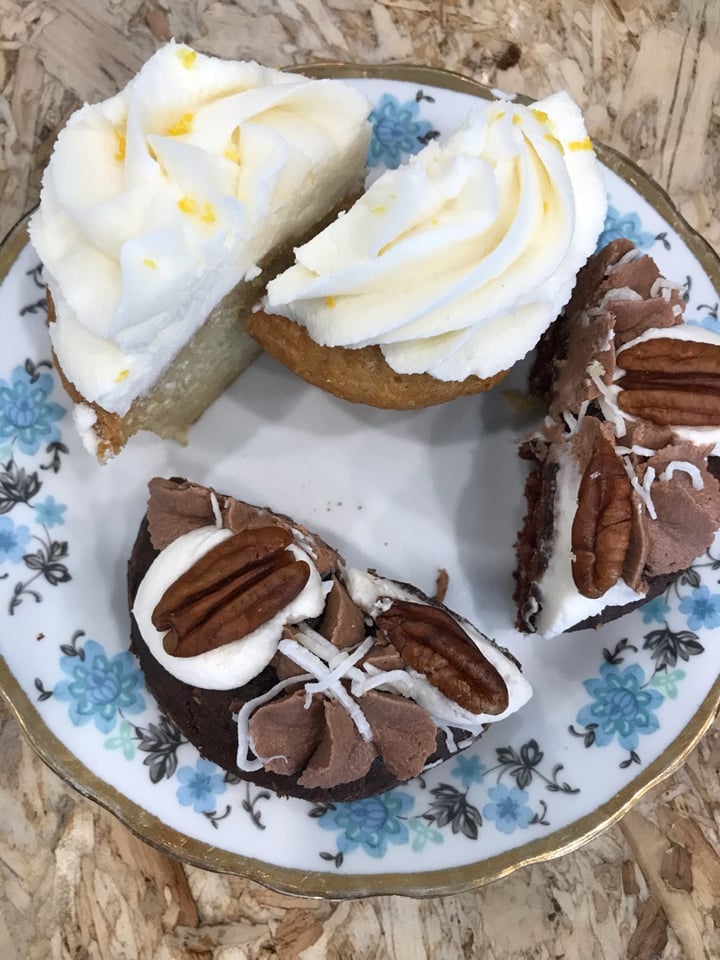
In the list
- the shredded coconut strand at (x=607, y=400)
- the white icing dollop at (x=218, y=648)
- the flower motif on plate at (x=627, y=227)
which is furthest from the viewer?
the flower motif on plate at (x=627, y=227)

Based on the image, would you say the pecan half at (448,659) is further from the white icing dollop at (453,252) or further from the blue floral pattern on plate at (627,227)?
the blue floral pattern on plate at (627,227)

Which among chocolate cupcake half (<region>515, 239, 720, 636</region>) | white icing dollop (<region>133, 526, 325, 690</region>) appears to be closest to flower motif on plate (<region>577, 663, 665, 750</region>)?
chocolate cupcake half (<region>515, 239, 720, 636</region>)

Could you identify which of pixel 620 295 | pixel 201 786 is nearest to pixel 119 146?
pixel 620 295

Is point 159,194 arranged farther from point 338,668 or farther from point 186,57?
point 338,668

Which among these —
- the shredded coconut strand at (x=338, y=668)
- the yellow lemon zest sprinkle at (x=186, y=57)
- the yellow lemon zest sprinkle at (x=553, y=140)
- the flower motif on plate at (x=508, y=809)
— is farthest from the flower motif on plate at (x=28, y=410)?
the flower motif on plate at (x=508, y=809)

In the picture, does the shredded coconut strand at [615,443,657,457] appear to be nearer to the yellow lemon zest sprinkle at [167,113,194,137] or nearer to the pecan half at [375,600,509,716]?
the pecan half at [375,600,509,716]

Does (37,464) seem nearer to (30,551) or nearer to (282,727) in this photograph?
(30,551)
